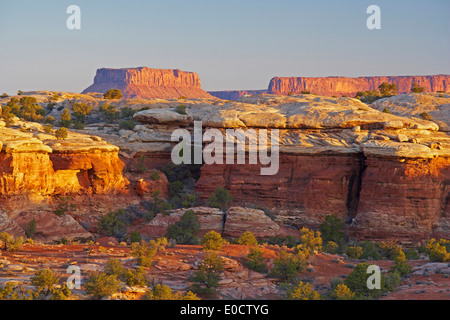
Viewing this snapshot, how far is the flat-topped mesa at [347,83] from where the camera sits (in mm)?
118250

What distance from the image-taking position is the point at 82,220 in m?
29.2

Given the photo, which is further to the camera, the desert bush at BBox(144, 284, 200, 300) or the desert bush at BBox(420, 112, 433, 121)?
the desert bush at BBox(420, 112, 433, 121)

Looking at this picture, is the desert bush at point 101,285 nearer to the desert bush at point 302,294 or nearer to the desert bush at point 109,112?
the desert bush at point 302,294

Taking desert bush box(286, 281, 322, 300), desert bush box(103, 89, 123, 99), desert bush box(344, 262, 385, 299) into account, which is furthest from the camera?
desert bush box(103, 89, 123, 99)

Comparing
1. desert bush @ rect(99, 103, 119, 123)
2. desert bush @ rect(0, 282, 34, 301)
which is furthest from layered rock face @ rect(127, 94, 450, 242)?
desert bush @ rect(0, 282, 34, 301)

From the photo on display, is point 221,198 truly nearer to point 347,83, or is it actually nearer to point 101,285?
point 101,285

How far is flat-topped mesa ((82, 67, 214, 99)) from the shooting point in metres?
126

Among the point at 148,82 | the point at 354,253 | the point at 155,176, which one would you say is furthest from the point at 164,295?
the point at 148,82

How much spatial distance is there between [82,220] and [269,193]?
1159cm

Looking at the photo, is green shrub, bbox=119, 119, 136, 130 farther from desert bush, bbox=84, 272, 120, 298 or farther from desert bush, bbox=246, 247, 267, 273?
desert bush, bbox=84, 272, 120, 298

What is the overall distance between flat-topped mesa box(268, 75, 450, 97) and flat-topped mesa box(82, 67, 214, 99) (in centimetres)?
2022

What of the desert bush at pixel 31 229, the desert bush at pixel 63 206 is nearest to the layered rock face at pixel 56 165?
the desert bush at pixel 63 206

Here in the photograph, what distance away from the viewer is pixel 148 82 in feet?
428

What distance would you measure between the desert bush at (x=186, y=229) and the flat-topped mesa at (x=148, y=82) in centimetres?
9936
